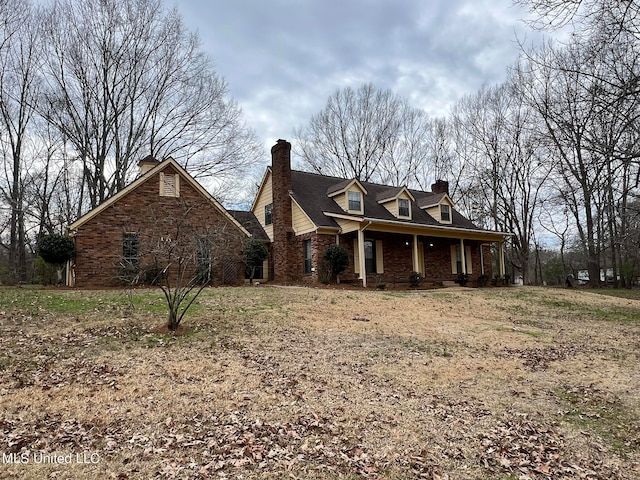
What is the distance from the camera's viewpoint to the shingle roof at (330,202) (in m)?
20.3

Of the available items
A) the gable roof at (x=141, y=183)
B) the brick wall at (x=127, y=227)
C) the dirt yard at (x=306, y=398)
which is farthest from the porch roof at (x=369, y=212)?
the dirt yard at (x=306, y=398)

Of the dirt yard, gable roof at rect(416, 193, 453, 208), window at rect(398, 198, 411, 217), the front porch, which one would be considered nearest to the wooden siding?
the front porch

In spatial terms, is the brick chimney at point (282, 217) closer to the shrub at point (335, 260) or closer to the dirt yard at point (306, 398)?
the shrub at point (335, 260)

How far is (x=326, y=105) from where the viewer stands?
109 feet

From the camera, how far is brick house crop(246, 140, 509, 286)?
19578 mm

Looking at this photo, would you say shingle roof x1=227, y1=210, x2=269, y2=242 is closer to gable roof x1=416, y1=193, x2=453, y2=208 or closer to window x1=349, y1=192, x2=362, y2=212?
window x1=349, y1=192, x2=362, y2=212

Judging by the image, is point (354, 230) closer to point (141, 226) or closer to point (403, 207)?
point (403, 207)

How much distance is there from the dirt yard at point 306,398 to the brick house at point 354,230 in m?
9.41

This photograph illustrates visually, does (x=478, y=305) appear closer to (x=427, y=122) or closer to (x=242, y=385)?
(x=242, y=385)

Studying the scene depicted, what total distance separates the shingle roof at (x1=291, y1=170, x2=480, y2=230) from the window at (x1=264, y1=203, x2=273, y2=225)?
5.90ft

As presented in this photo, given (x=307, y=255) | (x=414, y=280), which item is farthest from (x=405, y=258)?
(x=307, y=255)

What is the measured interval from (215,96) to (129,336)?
68.3 ft

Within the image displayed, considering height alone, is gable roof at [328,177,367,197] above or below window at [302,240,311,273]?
above

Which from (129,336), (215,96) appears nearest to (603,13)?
(129,336)
